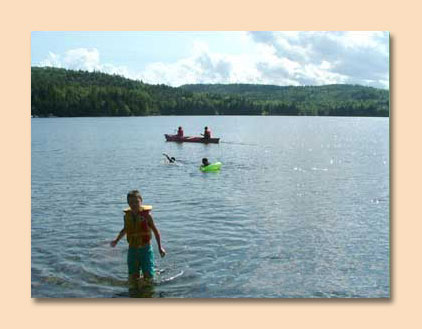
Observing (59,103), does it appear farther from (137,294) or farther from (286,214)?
(286,214)

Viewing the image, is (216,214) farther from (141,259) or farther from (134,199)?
(134,199)

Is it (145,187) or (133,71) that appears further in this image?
(145,187)

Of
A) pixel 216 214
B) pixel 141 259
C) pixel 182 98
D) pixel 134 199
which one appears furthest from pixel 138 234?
pixel 216 214

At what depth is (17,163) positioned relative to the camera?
8.55 meters

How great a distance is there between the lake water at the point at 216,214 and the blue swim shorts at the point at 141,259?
0.41 meters

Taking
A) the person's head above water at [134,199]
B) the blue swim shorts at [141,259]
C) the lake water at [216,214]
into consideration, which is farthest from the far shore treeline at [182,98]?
the blue swim shorts at [141,259]

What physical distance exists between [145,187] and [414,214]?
7.58m

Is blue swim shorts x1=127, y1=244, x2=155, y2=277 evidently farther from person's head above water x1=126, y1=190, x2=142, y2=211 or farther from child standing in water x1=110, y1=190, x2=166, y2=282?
person's head above water x1=126, y1=190, x2=142, y2=211

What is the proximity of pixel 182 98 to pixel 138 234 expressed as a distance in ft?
12.6

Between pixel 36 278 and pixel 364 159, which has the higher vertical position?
pixel 364 159

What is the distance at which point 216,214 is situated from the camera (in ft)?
40.5

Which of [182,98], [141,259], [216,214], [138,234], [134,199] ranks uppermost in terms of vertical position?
[182,98]

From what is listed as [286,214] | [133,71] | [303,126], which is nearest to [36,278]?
[133,71]

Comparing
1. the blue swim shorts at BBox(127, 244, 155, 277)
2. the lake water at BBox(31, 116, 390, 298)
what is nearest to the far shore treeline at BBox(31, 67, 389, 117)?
the lake water at BBox(31, 116, 390, 298)
